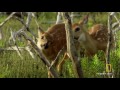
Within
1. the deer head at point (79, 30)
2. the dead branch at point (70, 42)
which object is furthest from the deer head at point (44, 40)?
the dead branch at point (70, 42)

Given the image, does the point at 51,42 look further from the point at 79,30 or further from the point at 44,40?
the point at 79,30

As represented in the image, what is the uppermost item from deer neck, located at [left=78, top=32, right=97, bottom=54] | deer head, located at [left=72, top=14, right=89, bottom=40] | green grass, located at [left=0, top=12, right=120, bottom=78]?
deer head, located at [left=72, top=14, right=89, bottom=40]

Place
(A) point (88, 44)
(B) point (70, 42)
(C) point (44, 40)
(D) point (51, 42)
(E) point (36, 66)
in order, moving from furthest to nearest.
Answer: (A) point (88, 44) → (D) point (51, 42) → (C) point (44, 40) → (E) point (36, 66) → (B) point (70, 42)

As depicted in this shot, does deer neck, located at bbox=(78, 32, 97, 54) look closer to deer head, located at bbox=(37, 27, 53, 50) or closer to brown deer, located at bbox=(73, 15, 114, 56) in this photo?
brown deer, located at bbox=(73, 15, 114, 56)

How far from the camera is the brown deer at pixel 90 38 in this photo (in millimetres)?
5546

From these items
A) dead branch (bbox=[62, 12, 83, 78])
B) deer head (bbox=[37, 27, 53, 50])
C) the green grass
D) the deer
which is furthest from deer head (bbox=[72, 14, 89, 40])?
dead branch (bbox=[62, 12, 83, 78])

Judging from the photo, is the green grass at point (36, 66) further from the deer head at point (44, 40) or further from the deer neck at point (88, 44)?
the deer neck at point (88, 44)

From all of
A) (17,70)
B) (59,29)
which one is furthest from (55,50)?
(17,70)

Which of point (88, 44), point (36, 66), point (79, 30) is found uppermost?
point (79, 30)

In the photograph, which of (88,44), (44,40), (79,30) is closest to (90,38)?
(88,44)

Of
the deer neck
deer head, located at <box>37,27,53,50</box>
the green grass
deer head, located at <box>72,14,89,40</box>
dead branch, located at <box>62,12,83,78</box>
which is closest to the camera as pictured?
dead branch, located at <box>62,12,83,78</box>

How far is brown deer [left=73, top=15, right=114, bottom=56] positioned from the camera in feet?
18.2

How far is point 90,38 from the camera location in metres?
5.85
